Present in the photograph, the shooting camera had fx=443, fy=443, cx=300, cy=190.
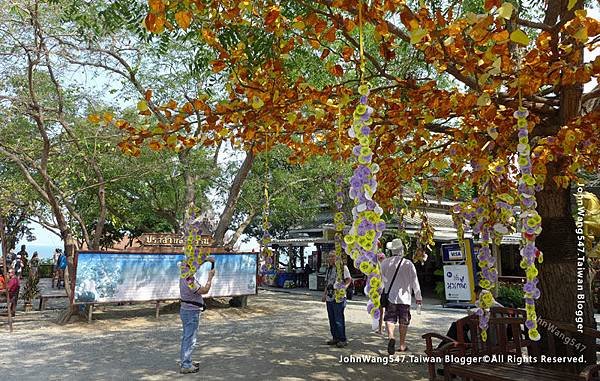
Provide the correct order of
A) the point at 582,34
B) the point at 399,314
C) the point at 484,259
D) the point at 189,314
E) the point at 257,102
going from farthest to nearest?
the point at 399,314, the point at 189,314, the point at 484,259, the point at 257,102, the point at 582,34

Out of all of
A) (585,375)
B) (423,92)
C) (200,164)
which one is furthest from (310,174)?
(585,375)

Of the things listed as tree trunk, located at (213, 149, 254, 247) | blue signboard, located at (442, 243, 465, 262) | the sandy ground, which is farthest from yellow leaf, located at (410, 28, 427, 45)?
blue signboard, located at (442, 243, 465, 262)

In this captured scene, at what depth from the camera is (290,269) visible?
23781mm

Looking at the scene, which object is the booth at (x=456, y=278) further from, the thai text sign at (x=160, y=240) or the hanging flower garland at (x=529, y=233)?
the hanging flower garland at (x=529, y=233)

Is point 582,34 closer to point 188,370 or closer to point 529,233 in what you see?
point 529,233

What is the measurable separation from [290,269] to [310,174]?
10.8 meters

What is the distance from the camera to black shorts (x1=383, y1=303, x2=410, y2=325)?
689 cm

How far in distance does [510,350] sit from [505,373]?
822 millimetres

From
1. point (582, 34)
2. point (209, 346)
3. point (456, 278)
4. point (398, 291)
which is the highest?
point (582, 34)

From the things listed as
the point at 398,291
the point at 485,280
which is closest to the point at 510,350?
the point at 485,280

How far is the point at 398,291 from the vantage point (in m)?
6.95

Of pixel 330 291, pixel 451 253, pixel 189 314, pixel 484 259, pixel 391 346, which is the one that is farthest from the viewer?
pixel 451 253

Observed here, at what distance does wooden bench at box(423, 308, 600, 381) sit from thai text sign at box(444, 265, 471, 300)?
8233 mm

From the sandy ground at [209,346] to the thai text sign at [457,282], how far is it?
2.90 feet
